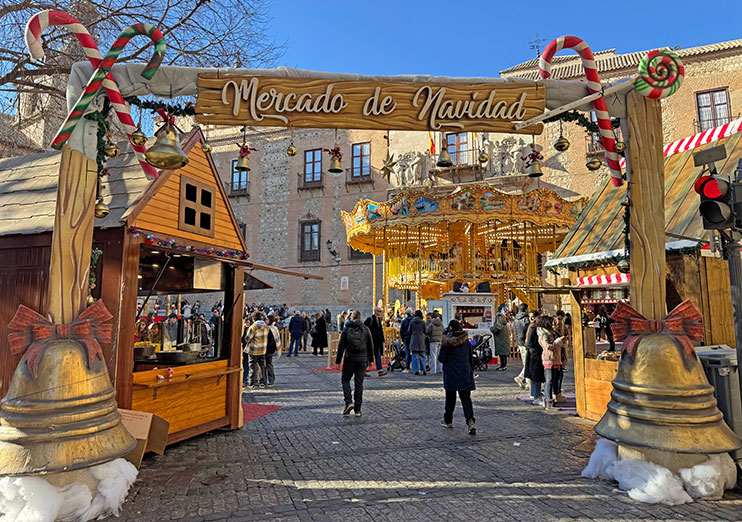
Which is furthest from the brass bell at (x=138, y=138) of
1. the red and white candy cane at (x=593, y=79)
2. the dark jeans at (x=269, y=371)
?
the dark jeans at (x=269, y=371)

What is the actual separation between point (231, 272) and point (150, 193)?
1.71m

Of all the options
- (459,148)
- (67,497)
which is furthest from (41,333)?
(459,148)

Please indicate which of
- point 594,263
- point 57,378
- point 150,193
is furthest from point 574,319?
point 57,378

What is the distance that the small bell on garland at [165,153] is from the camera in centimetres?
384

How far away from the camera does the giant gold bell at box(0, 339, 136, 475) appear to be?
10.9 feet

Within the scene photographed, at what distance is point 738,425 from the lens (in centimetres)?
415

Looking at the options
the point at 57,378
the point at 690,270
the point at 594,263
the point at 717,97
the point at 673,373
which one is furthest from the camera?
the point at 717,97

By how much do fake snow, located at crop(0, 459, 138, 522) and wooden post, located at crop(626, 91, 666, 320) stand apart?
15.3 ft

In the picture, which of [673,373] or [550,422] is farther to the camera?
[550,422]

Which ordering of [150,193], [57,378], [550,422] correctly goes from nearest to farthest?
[57,378]
[150,193]
[550,422]

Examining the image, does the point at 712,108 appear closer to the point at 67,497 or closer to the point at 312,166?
the point at 312,166

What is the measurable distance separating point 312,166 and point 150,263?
21.2 metres

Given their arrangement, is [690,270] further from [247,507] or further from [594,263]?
[247,507]

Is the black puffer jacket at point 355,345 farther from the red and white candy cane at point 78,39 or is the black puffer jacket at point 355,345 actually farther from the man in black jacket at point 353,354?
the red and white candy cane at point 78,39
